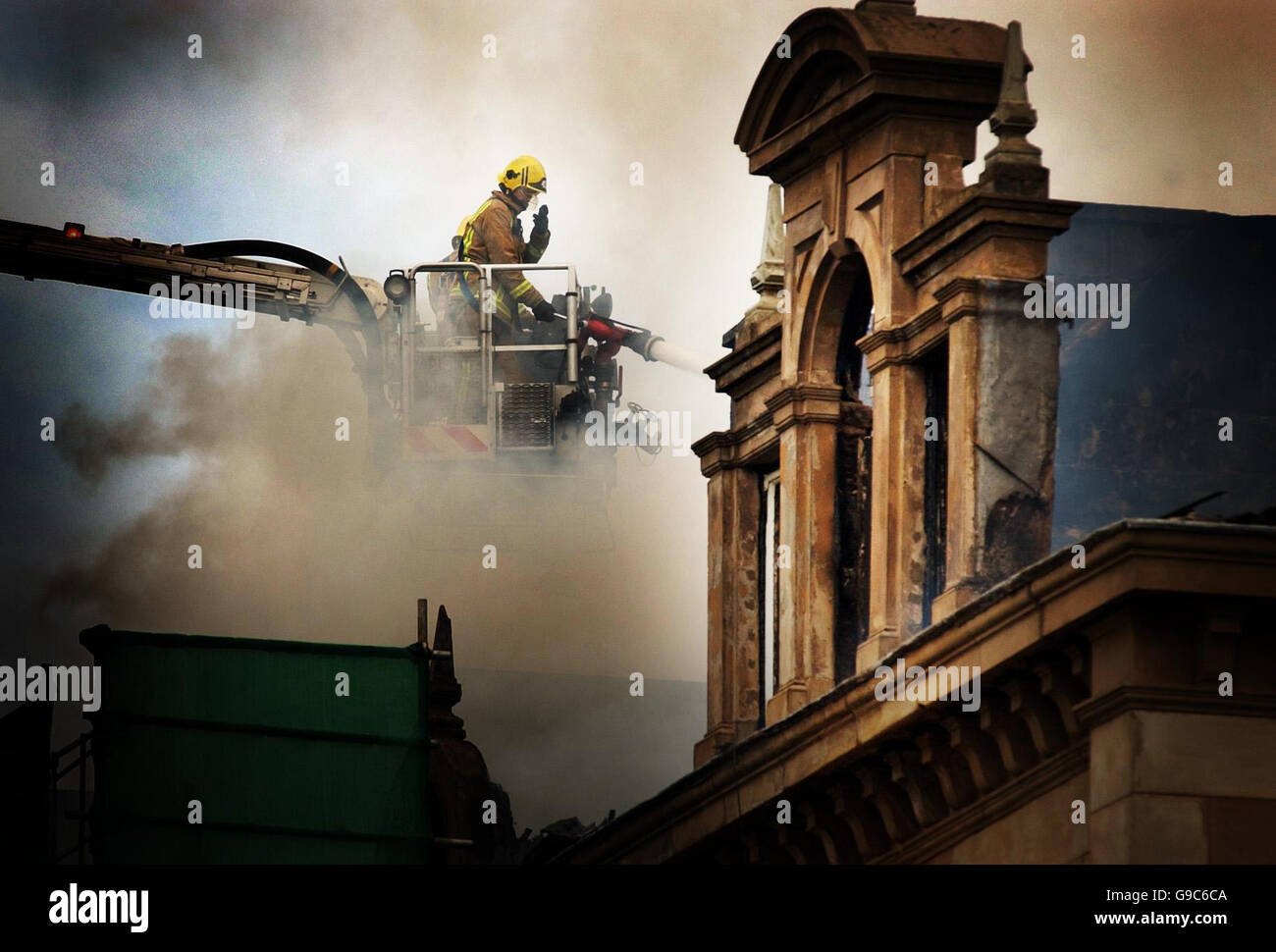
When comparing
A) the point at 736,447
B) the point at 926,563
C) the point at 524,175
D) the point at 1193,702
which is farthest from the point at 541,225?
the point at 1193,702

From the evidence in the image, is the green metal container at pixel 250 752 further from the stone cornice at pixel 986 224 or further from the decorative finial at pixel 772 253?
the stone cornice at pixel 986 224

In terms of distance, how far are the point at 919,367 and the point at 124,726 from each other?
9.60 metres

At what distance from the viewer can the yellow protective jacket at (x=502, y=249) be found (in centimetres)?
5044

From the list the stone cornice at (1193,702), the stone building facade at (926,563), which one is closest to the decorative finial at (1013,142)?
the stone building facade at (926,563)

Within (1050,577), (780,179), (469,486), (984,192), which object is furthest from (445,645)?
(1050,577)

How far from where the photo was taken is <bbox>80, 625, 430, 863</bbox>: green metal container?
37.7 m

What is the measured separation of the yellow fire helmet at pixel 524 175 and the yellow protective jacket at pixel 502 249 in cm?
26

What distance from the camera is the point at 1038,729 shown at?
28.5 meters

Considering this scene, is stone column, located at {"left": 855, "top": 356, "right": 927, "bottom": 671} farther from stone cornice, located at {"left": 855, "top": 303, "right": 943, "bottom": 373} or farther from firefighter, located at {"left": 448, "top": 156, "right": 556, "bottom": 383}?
firefighter, located at {"left": 448, "top": 156, "right": 556, "bottom": 383}

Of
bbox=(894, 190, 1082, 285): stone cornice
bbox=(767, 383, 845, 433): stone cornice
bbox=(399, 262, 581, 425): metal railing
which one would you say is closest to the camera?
bbox=(894, 190, 1082, 285): stone cornice

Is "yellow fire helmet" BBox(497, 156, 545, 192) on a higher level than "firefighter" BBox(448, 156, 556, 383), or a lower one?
higher

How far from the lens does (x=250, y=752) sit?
3819 centimetres

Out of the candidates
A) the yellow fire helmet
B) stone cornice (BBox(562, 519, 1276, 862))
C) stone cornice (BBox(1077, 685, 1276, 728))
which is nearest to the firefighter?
the yellow fire helmet

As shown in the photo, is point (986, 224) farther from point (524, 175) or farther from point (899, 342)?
point (524, 175)
